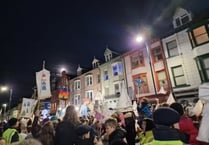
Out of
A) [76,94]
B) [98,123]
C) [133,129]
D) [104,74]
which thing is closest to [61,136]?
[133,129]

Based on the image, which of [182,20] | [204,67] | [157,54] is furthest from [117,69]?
[204,67]

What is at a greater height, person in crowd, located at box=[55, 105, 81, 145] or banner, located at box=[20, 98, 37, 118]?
banner, located at box=[20, 98, 37, 118]

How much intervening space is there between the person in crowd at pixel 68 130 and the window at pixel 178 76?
1514 centimetres

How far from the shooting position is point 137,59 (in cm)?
2114

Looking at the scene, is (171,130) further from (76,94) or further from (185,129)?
(76,94)

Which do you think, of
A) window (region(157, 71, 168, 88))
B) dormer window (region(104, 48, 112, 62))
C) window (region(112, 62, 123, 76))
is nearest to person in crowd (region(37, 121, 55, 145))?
window (region(157, 71, 168, 88))

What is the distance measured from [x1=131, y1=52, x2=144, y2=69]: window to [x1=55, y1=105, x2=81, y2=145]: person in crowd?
1753cm

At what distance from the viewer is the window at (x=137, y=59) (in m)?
20.6

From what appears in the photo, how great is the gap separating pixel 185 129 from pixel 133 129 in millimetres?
3025

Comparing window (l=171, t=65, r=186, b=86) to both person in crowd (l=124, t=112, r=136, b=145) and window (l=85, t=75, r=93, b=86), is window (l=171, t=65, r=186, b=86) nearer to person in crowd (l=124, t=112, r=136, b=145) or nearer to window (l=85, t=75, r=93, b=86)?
person in crowd (l=124, t=112, r=136, b=145)

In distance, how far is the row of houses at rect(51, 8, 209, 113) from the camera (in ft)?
49.8

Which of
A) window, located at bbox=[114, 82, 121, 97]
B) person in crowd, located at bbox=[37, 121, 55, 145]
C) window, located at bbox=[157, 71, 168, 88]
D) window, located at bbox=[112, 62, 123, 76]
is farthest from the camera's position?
window, located at bbox=[112, 62, 123, 76]

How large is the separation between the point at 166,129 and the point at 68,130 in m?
2.27

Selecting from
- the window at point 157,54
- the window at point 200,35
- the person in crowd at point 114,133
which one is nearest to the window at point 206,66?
the window at point 200,35
